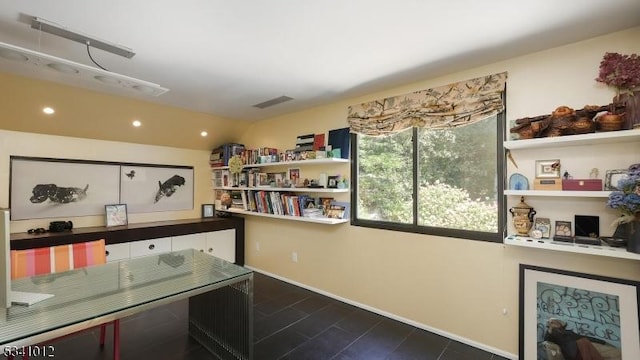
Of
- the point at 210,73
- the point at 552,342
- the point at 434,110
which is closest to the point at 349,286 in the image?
the point at 552,342

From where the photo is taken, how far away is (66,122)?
309 centimetres

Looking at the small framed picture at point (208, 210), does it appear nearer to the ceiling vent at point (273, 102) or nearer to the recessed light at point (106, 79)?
the ceiling vent at point (273, 102)

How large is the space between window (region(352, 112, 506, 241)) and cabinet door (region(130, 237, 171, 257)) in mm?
2482

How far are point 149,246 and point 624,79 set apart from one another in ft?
15.1

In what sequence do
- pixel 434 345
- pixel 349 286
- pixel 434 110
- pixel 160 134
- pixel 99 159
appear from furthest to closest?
pixel 160 134 → pixel 99 159 → pixel 349 286 → pixel 434 110 → pixel 434 345

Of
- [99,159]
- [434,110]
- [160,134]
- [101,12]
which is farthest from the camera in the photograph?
[160,134]

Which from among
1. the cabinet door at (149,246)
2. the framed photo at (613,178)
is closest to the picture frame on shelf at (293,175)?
the cabinet door at (149,246)

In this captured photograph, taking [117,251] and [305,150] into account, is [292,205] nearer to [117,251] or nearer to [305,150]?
[305,150]

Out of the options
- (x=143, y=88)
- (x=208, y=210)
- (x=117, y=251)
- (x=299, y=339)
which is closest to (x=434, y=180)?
(x=299, y=339)

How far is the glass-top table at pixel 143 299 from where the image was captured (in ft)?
4.04

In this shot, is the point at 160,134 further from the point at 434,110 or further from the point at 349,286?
the point at 434,110

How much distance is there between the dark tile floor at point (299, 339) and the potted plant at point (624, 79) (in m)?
1.91

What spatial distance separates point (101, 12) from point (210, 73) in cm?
90

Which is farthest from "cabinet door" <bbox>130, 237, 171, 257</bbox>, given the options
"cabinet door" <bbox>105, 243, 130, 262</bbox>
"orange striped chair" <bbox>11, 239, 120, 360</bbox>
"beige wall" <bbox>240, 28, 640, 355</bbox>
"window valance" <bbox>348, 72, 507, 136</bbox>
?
"window valance" <bbox>348, 72, 507, 136</bbox>
